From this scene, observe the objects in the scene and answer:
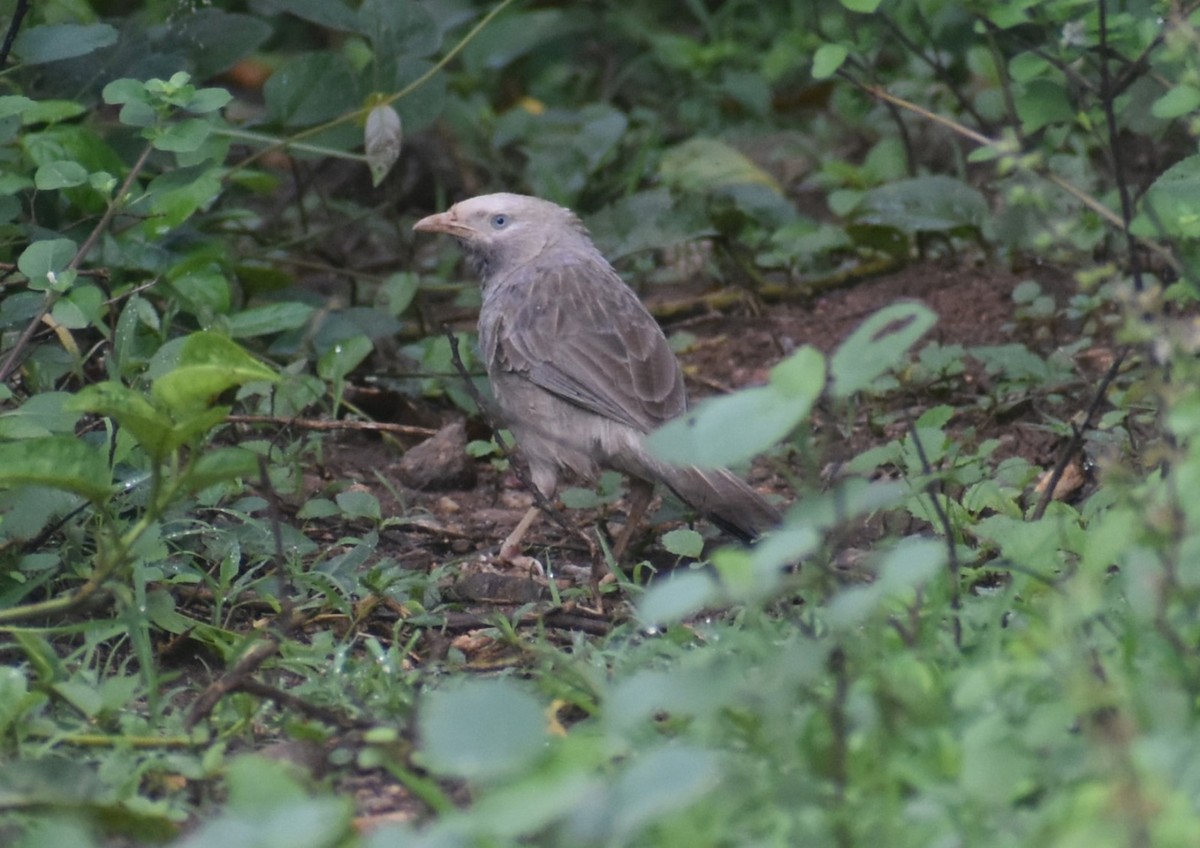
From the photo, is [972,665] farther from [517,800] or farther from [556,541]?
[556,541]

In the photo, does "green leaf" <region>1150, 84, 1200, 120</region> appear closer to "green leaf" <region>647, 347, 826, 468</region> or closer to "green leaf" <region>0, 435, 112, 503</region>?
"green leaf" <region>647, 347, 826, 468</region>

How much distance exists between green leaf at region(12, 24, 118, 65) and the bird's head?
176 centimetres

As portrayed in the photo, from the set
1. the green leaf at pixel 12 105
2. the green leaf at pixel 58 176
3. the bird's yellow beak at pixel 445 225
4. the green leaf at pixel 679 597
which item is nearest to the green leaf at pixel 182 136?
the green leaf at pixel 58 176

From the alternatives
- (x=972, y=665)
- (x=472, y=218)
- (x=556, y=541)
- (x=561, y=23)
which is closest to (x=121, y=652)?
(x=556, y=541)

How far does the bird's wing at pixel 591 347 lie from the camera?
5.78 metres

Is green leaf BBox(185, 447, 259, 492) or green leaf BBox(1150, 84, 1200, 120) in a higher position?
green leaf BBox(1150, 84, 1200, 120)

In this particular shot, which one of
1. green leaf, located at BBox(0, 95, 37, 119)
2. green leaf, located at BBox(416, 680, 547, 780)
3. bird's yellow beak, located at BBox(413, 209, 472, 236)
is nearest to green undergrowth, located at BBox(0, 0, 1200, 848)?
green leaf, located at BBox(416, 680, 547, 780)

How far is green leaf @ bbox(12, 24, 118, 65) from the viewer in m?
5.25

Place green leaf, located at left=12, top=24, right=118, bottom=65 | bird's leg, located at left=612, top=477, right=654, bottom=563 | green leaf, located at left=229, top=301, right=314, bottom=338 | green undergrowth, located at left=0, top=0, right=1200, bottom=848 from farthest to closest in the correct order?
green leaf, located at left=229, top=301, right=314, bottom=338 → bird's leg, located at left=612, top=477, right=654, bottom=563 → green leaf, located at left=12, top=24, right=118, bottom=65 → green undergrowth, located at left=0, top=0, right=1200, bottom=848

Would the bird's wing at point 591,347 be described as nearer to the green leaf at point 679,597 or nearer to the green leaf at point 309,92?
the green leaf at point 309,92

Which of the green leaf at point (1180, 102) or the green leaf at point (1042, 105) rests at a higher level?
the green leaf at point (1180, 102)

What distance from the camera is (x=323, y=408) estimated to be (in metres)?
6.32

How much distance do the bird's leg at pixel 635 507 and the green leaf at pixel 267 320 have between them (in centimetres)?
137

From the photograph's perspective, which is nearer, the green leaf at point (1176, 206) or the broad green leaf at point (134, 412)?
the broad green leaf at point (134, 412)
